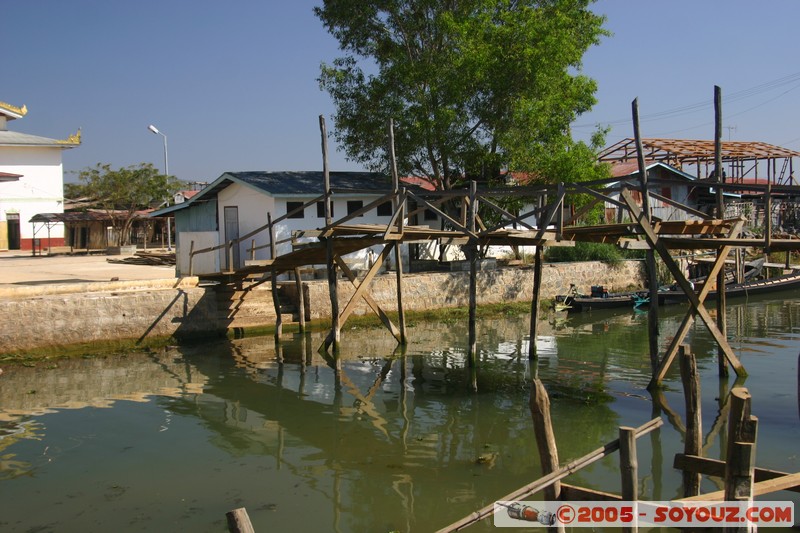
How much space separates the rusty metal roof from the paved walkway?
19.7 m

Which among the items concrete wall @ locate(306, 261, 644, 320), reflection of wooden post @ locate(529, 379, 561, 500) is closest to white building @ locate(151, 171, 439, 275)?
concrete wall @ locate(306, 261, 644, 320)

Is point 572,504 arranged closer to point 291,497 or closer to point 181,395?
point 291,497

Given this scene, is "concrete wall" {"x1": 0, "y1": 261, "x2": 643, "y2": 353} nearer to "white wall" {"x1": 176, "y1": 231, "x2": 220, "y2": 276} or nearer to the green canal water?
the green canal water

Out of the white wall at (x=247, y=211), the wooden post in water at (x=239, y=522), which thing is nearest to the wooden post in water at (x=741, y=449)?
the wooden post in water at (x=239, y=522)

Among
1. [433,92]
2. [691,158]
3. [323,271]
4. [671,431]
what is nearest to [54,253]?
[323,271]

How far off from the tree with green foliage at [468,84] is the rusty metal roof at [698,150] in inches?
359

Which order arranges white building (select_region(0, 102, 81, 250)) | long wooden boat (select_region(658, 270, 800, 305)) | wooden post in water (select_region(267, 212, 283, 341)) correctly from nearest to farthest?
wooden post in water (select_region(267, 212, 283, 341)) → long wooden boat (select_region(658, 270, 800, 305)) → white building (select_region(0, 102, 81, 250))

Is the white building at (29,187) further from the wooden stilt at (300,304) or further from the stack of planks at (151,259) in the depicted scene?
the wooden stilt at (300,304)

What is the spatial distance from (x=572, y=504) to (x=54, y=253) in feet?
122

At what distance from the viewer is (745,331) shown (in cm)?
1914

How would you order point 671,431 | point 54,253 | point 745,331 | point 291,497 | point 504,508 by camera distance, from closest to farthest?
point 504,508
point 291,497
point 671,431
point 745,331
point 54,253

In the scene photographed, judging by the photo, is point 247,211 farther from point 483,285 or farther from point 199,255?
point 483,285

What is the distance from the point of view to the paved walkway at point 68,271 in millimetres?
22781

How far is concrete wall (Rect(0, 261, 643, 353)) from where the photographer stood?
1648 centimetres
